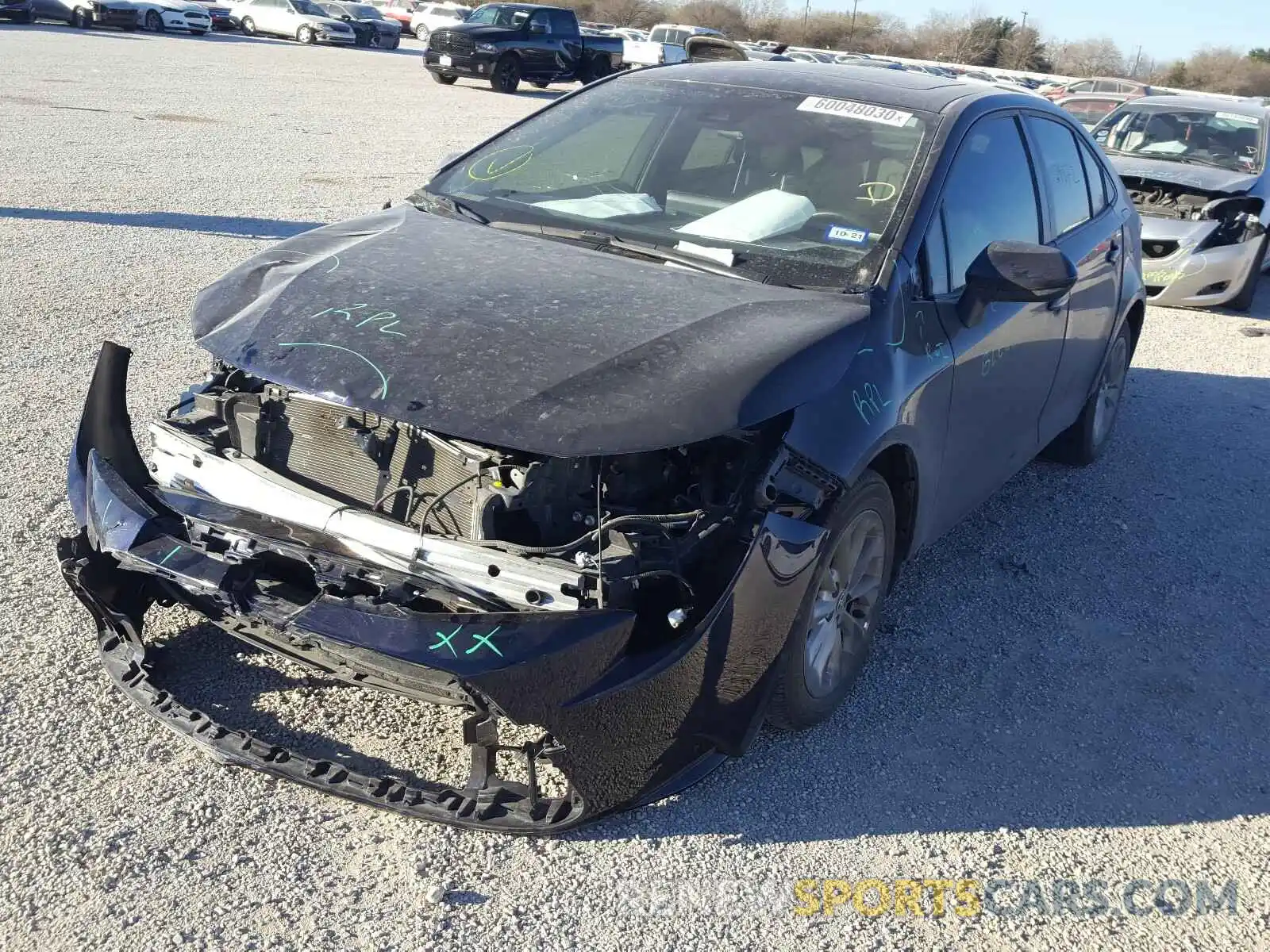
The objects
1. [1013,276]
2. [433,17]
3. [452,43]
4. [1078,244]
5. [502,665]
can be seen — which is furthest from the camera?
[433,17]

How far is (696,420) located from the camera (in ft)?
8.87

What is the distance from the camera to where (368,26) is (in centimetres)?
3700

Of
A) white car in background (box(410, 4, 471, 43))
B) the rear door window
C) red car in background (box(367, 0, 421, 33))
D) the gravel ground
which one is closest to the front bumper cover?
the gravel ground

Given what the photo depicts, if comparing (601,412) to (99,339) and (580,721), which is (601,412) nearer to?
(580,721)

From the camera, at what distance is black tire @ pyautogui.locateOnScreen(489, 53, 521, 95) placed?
25734mm

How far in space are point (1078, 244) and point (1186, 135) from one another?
24.3ft

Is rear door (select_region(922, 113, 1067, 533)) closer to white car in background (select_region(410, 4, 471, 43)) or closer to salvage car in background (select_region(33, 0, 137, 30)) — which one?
salvage car in background (select_region(33, 0, 137, 30))

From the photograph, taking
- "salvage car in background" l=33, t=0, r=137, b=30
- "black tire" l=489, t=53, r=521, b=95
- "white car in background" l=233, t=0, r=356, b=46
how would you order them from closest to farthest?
"black tire" l=489, t=53, r=521, b=95 < "salvage car in background" l=33, t=0, r=137, b=30 < "white car in background" l=233, t=0, r=356, b=46

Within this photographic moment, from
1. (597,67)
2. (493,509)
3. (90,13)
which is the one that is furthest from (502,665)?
(90,13)

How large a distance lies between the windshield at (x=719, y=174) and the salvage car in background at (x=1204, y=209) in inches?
240

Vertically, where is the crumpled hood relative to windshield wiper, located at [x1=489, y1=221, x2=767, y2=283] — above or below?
below

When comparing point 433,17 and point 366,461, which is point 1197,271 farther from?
point 433,17

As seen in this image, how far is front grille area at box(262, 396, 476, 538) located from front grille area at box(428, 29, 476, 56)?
79.6 ft

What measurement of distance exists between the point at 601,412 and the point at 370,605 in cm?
72
